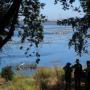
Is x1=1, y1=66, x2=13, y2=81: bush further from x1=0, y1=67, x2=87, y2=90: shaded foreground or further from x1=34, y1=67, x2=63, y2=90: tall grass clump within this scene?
x1=34, y1=67, x2=63, y2=90: tall grass clump

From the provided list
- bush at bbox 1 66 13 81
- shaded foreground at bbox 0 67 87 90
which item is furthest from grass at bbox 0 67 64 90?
bush at bbox 1 66 13 81

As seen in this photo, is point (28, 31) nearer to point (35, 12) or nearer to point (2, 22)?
point (35, 12)

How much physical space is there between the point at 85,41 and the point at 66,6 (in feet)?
25.9

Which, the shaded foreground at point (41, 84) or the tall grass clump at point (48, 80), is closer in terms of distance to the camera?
the shaded foreground at point (41, 84)

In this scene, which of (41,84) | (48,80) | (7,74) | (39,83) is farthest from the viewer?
(7,74)

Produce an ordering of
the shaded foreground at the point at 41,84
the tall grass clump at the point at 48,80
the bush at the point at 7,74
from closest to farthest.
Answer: the shaded foreground at the point at 41,84 → the tall grass clump at the point at 48,80 → the bush at the point at 7,74

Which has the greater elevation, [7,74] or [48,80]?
[48,80]

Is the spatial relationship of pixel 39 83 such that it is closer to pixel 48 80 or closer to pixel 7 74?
pixel 48 80

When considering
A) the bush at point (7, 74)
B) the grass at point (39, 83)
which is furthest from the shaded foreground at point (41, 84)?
the bush at point (7, 74)

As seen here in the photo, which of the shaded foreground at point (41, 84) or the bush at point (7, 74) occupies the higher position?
the shaded foreground at point (41, 84)

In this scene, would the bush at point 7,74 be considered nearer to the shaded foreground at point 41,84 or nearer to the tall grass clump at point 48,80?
the shaded foreground at point 41,84

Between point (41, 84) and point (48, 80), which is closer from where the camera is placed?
point (41, 84)

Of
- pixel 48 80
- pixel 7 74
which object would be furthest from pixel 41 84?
pixel 7 74

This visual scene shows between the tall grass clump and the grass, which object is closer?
the grass
